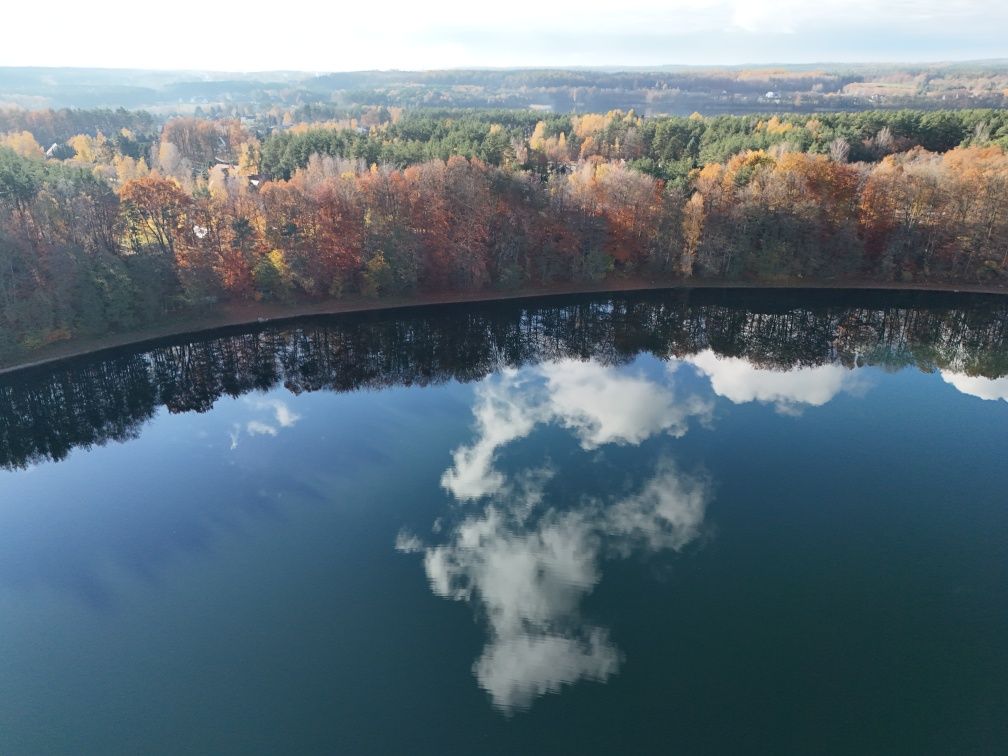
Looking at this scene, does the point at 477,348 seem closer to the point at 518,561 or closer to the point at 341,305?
the point at 341,305

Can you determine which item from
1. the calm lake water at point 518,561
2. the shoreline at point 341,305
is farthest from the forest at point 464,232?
the calm lake water at point 518,561

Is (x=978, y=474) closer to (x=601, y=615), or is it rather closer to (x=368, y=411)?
(x=601, y=615)

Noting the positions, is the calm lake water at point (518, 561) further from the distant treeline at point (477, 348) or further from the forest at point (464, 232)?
the forest at point (464, 232)

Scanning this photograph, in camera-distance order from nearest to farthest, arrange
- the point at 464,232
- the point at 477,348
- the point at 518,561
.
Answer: the point at 518,561 → the point at 477,348 → the point at 464,232

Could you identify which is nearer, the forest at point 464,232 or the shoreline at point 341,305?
the shoreline at point 341,305

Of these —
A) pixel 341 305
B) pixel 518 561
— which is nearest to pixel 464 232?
pixel 341 305
